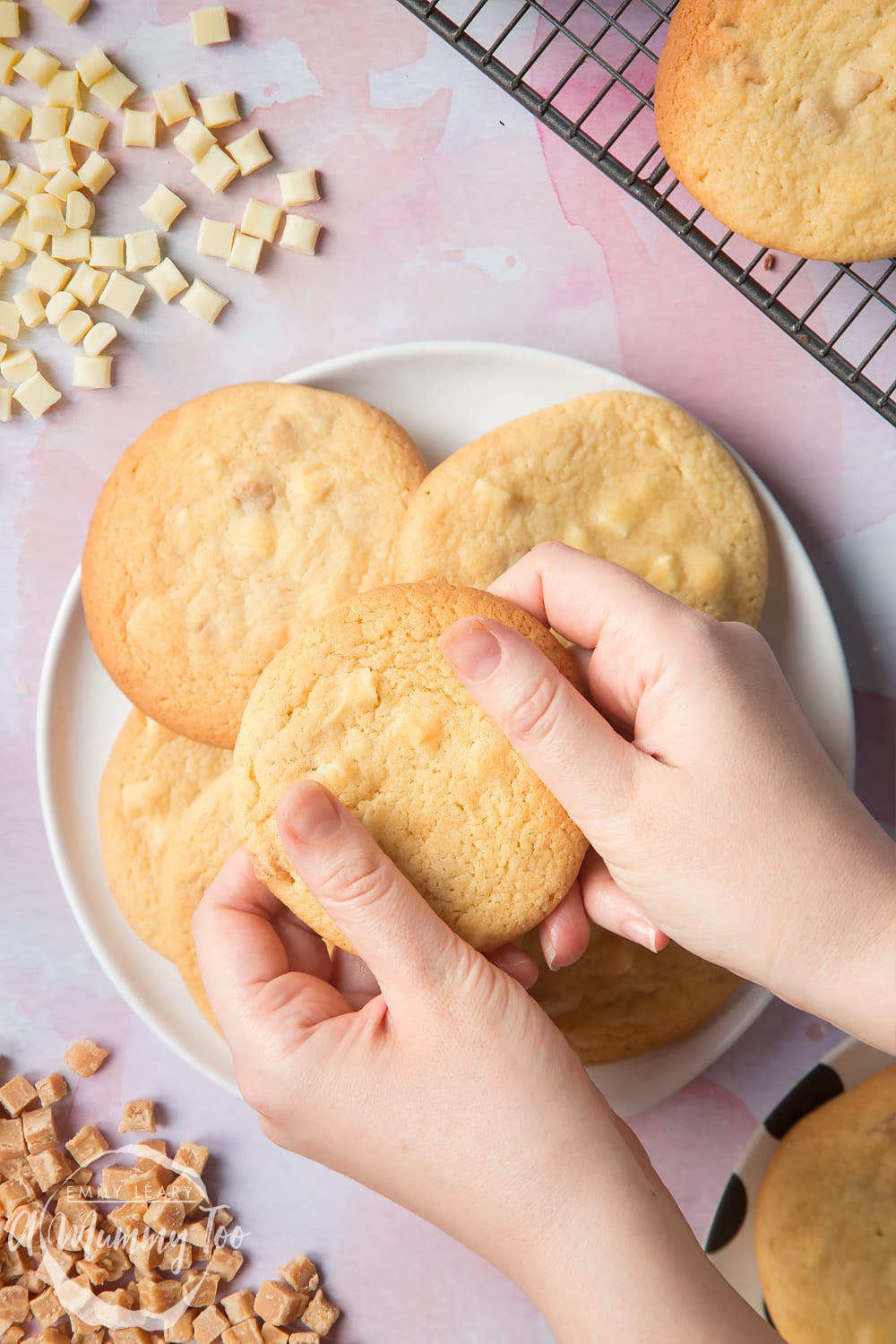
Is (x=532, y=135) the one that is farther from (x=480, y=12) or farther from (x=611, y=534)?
(x=611, y=534)

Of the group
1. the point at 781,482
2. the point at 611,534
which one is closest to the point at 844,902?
the point at 611,534

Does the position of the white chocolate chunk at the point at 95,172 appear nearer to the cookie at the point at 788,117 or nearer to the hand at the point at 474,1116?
the cookie at the point at 788,117

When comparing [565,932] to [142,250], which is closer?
[565,932]

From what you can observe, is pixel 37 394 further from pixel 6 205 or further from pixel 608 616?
pixel 608 616

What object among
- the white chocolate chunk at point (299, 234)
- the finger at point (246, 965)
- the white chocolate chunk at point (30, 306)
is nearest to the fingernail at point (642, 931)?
the finger at point (246, 965)

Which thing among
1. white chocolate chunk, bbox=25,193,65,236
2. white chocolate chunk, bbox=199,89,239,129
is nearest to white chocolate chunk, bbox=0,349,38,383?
white chocolate chunk, bbox=25,193,65,236

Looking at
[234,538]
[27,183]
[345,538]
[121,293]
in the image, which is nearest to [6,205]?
[27,183]
